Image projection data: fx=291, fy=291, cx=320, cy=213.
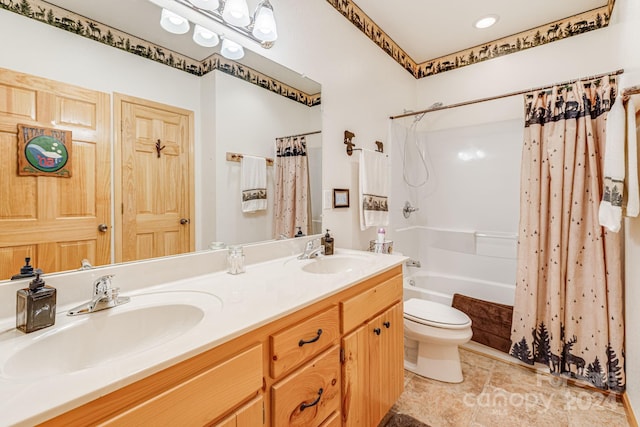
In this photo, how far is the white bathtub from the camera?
247 centimetres

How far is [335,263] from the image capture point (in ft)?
5.42

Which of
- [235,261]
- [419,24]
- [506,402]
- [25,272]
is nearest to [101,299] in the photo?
[25,272]

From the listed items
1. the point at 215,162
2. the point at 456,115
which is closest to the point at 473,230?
the point at 456,115

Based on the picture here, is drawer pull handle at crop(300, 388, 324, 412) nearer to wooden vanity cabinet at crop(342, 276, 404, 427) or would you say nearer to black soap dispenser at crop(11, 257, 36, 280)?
wooden vanity cabinet at crop(342, 276, 404, 427)

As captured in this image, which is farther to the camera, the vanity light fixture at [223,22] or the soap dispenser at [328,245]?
the soap dispenser at [328,245]

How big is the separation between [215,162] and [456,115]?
7.97 ft

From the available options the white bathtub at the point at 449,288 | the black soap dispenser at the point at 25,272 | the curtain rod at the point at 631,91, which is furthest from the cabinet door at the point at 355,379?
the curtain rod at the point at 631,91

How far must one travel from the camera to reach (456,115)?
2791mm

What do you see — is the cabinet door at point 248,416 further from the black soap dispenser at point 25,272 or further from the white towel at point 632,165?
the white towel at point 632,165

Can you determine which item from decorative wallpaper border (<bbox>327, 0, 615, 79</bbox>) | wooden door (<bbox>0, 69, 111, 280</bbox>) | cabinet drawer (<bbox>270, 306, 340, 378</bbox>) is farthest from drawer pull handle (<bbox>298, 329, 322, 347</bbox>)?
decorative wallpaper border (<bbox>327, 0, 615, 79</bbox>)

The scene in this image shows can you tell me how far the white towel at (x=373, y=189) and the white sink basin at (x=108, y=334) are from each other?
1.33 meters

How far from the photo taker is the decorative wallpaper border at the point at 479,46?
82.8 inches

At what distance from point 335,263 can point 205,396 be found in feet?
3.46

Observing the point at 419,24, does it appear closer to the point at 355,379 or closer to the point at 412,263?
the point at 412,263
